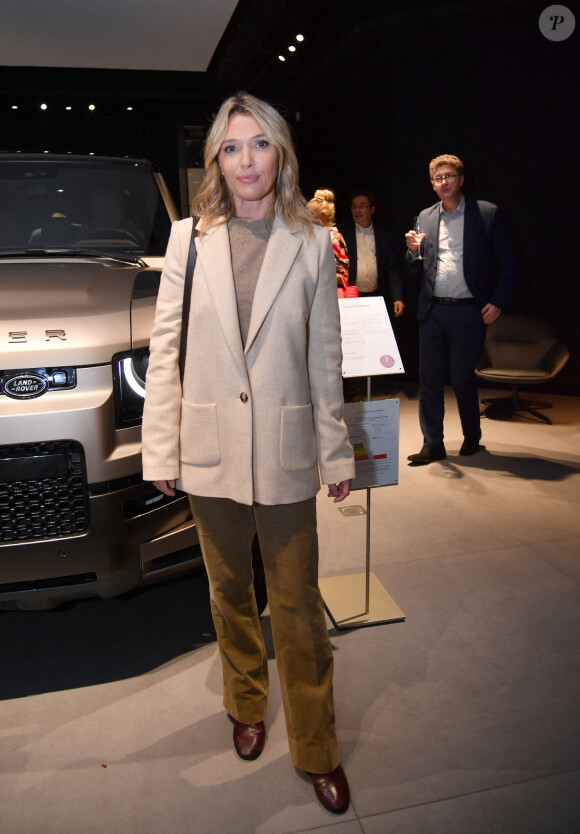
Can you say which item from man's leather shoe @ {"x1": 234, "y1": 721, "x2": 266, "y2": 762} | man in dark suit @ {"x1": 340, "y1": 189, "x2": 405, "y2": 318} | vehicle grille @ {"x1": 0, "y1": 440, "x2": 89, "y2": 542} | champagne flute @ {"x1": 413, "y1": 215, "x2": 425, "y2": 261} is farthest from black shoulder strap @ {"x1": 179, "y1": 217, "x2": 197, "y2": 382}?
man in dark suit @ {"x1": 340, "y1": 189, "x2": 405, "y2": 318}

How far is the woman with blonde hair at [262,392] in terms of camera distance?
1.81m

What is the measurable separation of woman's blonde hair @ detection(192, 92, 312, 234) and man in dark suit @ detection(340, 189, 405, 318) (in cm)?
482

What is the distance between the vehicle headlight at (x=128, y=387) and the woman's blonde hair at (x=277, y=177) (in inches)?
21.5

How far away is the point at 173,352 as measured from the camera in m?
1.90

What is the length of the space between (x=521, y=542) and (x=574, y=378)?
4029mm

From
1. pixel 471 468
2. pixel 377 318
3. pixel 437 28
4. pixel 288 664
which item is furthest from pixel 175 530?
pixel 437 28

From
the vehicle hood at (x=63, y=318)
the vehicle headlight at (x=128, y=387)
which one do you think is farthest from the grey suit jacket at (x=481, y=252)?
the vehicle headlight at (x=128, y=387)

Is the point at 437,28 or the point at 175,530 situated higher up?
the point at 437,28

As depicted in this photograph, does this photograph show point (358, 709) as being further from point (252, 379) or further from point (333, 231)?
point (333, 231)

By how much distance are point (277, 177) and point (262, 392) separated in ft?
1.98

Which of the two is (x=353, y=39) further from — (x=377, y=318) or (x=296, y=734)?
(x=296, y=734)

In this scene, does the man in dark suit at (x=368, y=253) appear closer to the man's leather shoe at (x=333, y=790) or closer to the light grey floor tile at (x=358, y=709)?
the light grey floor tile at (x=358, y=709)

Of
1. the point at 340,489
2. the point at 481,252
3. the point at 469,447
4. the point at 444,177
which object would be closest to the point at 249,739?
the point at 340,489

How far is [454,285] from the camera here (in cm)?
484
